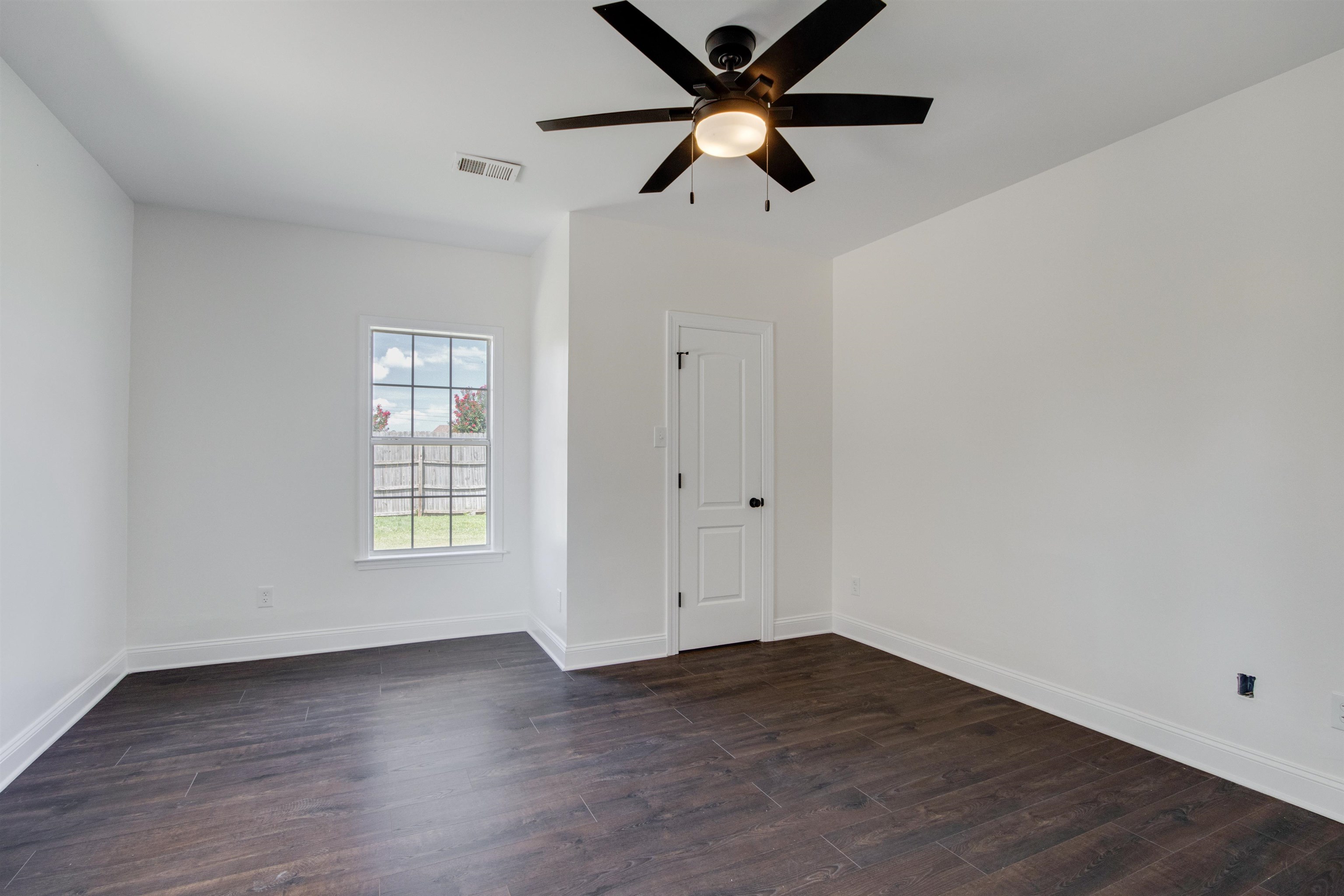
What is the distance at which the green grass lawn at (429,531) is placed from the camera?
4.41m

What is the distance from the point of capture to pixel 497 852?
2.10 m

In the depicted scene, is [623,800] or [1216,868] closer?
[1216,868]

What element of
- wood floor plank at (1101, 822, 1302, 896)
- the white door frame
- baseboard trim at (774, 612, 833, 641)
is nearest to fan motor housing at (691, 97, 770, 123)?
the white door frame

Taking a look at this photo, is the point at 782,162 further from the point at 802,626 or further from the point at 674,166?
the point at 802,626

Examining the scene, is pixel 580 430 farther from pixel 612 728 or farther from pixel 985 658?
pixel 985 658

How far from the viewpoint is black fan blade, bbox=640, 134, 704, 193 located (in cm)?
241

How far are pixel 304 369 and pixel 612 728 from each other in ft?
9.76

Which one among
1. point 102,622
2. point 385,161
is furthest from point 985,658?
point 102,622

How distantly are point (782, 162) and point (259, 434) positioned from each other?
11.6ft

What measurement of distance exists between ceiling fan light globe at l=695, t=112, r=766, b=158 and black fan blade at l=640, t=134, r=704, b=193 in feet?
0.40

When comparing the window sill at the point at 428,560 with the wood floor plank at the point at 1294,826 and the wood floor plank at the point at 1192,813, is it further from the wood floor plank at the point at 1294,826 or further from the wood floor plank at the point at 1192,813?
the wood floor plank at the point at 1294,826

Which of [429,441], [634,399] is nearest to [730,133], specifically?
[634,399]

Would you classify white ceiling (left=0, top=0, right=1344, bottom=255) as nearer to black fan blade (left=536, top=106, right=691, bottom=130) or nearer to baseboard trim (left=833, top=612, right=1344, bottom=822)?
black fan blade (left=536, top=106, right=691, bottom=130)

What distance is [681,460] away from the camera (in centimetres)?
419
